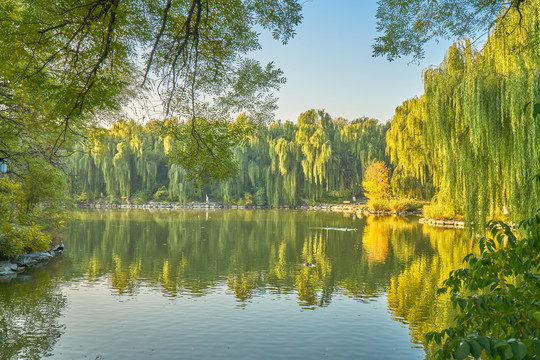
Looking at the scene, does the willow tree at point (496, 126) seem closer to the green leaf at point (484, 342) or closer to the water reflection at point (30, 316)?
the green leaf at point (484, 342)

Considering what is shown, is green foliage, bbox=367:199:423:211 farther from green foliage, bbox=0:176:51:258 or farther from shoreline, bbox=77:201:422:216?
green foliage, bbox=0:176:51:258

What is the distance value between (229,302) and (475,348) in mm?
7599

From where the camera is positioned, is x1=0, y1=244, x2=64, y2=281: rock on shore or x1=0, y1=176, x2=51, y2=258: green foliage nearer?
x1=0, y1=176, x2=51, y2=258: green foliage

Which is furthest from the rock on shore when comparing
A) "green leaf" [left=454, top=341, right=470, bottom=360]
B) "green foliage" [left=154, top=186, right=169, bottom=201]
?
"green foliage" [left=154, top=186, right=169, bottom=201]

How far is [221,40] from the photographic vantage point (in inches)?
172

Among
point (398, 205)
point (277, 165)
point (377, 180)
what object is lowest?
point (398, 205)

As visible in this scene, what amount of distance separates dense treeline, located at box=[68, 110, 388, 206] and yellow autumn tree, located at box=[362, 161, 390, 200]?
2.06 meters

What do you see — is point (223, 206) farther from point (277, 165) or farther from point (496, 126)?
point (496, 126)

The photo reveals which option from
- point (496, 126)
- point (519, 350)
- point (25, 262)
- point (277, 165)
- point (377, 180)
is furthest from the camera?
point (277, 165)

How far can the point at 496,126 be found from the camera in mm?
7828

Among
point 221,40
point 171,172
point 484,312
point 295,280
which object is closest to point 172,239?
point 295,280

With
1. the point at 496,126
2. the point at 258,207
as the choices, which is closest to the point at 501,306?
the point at 496,126

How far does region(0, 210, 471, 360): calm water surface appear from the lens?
6.25 metres

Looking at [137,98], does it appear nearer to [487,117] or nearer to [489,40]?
[487,117]
